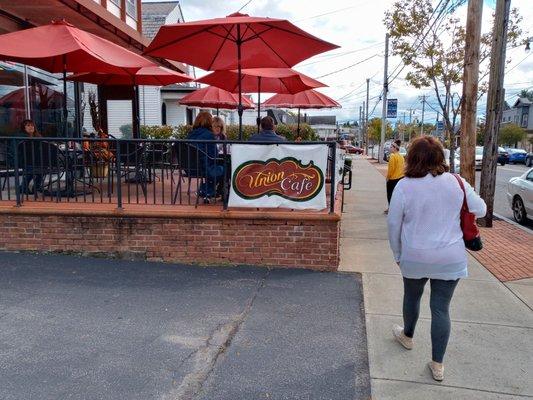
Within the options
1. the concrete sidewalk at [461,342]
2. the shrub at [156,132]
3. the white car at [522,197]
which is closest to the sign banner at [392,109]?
the shrub at [156,132]

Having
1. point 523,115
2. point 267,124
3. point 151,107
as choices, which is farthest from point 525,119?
point 267,124

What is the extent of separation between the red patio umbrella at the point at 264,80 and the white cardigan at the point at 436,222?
5.60 metres

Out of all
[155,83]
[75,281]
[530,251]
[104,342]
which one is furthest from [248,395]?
[155,83]

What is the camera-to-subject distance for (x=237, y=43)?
668 centimetres

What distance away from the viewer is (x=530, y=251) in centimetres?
755

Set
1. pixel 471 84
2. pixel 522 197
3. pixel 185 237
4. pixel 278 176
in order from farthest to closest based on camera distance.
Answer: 1. pixel 522 197
2. pixel 471 84
3. pixel 185 237
4. pixel 278 176

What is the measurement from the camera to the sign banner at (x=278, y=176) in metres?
5.67

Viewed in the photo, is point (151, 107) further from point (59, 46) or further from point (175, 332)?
point (175, 332)

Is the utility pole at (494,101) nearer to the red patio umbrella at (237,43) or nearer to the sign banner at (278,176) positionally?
the red patio umbrella at (237,43)

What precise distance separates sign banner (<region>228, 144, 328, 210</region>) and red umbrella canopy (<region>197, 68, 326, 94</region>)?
317 centimetres

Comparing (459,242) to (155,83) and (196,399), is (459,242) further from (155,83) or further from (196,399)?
(155,83)

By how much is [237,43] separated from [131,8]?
8.92 meters

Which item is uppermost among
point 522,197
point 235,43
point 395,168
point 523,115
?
point 523,115

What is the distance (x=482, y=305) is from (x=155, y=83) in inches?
288
